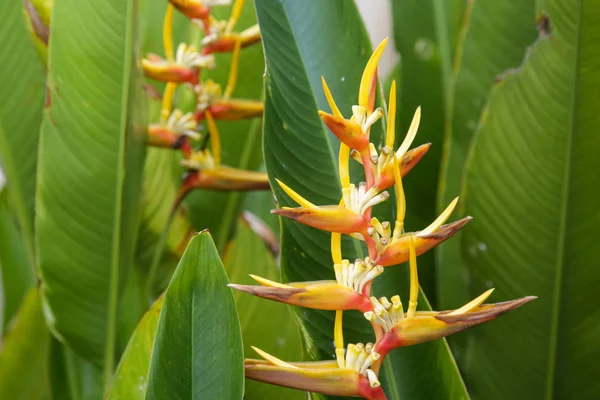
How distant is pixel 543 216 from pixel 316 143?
18 cm

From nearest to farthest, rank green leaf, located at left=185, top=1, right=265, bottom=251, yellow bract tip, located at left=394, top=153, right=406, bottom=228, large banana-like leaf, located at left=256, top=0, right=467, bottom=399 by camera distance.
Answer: yellow bract tip, located at left=394, top=153, right=406, bottom=228
large banana-like leaf, located at left=256, top=0, right=467, bottom=399
green leaf, located at left=185, top=1, right=265, bottom=251

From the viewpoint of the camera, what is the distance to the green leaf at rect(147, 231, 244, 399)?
258 mm

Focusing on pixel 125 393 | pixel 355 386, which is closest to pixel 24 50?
pixel 125 393

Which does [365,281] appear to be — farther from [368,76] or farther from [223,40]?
[223,40]

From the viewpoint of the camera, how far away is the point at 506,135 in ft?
1.43

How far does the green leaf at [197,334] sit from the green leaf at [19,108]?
28 cm

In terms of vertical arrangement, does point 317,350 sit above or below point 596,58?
below

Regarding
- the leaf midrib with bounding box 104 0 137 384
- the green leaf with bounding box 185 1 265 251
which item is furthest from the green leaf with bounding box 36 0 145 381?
the green leaf with bounding box 185 1 265 251

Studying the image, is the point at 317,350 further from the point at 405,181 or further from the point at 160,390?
the point at 405,181

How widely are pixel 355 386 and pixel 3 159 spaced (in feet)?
1.23

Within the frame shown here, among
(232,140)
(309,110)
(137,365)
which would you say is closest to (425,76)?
(232,140)

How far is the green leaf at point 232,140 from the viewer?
544 mm

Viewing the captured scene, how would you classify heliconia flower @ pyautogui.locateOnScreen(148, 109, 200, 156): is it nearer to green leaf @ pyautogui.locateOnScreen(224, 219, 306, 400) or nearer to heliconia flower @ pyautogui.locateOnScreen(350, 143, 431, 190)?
green leaf @ pyautogui.locateOnScreen(224, 219, 306, 400)

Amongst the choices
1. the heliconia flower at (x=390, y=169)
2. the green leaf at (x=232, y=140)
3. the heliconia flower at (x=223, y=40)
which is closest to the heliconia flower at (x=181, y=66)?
the heliconia flower at (x=223, y=40)
